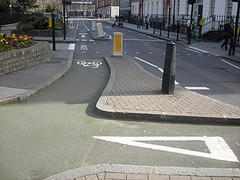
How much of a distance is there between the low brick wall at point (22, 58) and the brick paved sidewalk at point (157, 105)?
10.2 ft

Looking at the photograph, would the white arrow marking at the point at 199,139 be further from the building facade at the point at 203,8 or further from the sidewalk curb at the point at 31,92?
the building facade at the point at 203,8

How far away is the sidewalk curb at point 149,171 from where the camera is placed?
3.39m

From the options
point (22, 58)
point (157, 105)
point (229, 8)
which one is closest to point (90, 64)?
point (22, 58)

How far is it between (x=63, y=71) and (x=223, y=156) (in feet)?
21.0

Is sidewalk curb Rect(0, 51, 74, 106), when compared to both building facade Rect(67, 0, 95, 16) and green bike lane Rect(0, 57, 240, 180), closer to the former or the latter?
green bike lane Rect(0, 57, 240, 180)

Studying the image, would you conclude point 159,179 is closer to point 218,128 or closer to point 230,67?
point 218,128

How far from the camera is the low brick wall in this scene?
831 cm

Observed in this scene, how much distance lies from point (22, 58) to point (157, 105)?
5423 millimetres

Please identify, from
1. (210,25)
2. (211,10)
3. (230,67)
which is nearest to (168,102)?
(230,67)

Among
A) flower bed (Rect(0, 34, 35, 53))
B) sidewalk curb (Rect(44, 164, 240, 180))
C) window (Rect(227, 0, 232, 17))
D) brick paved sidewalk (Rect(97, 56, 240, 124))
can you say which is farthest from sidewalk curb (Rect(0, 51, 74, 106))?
window (Rect(227, 0, 232, 17))

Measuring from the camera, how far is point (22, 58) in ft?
30.7

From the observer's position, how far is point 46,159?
3785mm

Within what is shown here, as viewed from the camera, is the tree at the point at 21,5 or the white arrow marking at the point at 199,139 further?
the tree at the point at 21,5

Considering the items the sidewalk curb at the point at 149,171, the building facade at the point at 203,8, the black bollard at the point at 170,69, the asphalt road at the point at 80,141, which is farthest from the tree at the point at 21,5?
the sidewalk curb at the point at 149,171
